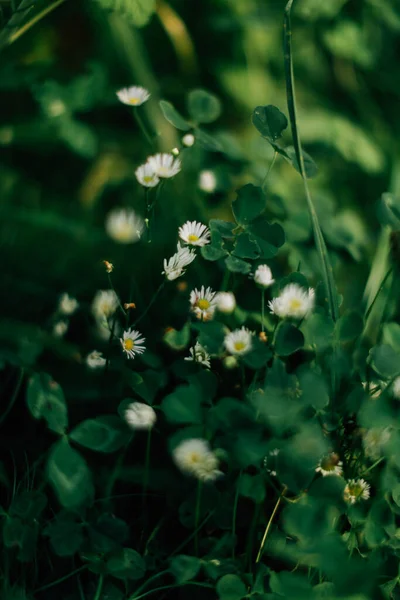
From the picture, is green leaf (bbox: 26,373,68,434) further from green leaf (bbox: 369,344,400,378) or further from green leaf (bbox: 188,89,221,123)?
green leaf (bbox: 188,89,221,123)

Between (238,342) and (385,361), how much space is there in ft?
0.60

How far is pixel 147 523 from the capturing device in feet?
2.85

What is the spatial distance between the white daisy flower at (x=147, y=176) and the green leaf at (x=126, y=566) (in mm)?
501

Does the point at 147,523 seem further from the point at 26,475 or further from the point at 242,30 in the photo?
the point at 242,30

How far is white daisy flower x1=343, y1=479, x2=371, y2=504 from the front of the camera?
0.79m

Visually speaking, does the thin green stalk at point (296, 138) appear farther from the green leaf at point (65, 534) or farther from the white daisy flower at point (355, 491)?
the green leaf at point (65, 534)

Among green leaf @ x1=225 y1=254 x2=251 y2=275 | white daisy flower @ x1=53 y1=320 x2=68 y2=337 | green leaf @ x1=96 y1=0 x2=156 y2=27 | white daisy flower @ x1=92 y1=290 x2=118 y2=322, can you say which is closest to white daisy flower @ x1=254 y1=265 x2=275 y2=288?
green leaf @ x1=225 y1=254 x2=251 y2=275

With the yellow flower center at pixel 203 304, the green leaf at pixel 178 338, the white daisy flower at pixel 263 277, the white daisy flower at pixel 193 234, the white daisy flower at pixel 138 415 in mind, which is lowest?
the green leaf at pixel 178 338

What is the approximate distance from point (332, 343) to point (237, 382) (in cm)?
19

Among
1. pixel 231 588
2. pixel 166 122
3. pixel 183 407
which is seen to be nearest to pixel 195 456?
→ pixel 183 407

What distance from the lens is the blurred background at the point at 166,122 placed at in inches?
55.2

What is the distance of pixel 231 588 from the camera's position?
0.73 metres

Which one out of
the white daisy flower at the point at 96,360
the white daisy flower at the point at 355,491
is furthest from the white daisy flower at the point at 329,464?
the white daisy flower at the point at 96,360

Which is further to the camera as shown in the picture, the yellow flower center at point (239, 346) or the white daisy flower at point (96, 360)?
the white daisy flower at point (96, 360)
